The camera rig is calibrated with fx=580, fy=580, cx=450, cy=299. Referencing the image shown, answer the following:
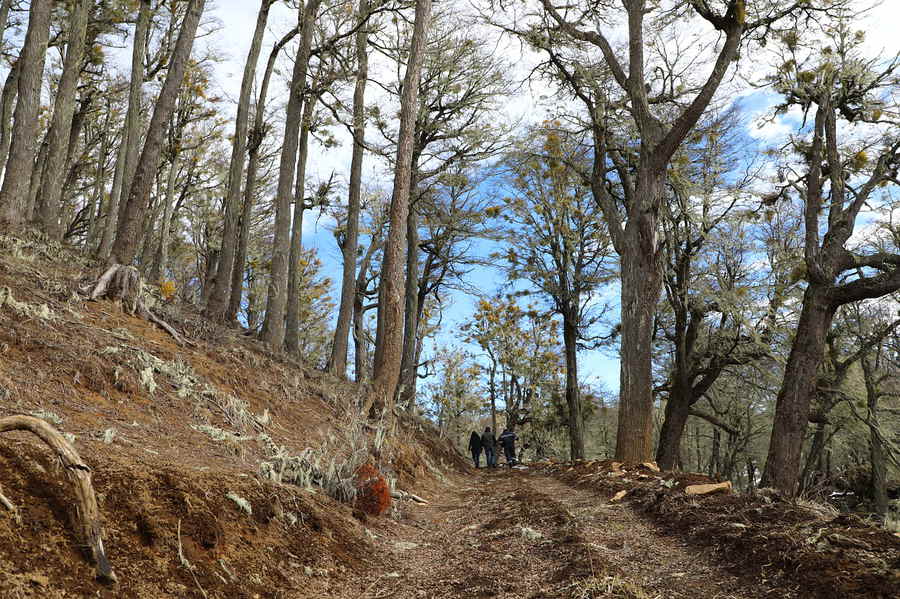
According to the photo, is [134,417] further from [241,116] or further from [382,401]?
[241,116]

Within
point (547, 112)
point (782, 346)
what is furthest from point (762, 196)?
point (547, 112)

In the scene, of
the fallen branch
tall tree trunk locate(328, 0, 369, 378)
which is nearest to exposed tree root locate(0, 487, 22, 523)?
the fallen branch

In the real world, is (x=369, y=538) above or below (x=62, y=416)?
below

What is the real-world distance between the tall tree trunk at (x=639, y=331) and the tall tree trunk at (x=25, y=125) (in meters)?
10.9

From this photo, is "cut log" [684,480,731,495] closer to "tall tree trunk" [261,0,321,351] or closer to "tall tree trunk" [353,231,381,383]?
"tall tree trunk" [261,0,321,351]

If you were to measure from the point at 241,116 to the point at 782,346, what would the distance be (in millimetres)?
14109

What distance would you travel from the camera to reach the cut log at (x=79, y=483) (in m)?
2.29

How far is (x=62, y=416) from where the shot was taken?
12.8ft

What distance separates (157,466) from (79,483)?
1.02 m

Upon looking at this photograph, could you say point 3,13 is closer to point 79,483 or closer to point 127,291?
point 127,291

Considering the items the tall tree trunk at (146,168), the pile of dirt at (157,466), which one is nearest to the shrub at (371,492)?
the pile of dirt at (157,466)

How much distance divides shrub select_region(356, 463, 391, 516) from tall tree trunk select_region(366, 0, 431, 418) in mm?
3481

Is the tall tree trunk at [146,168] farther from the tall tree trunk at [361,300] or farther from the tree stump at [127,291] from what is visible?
the tall tree trunk at [361,300]

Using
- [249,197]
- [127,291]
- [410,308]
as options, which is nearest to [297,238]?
[249,197]
